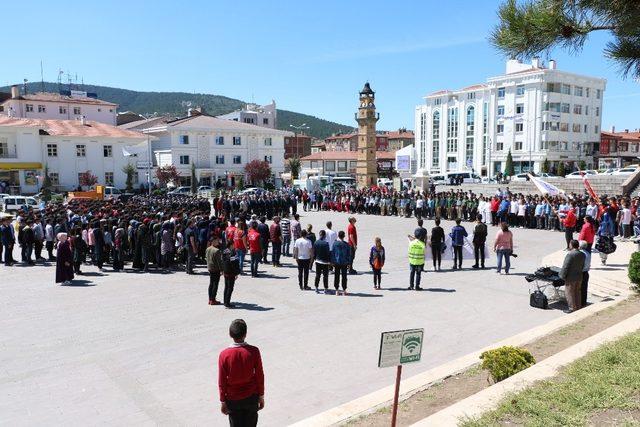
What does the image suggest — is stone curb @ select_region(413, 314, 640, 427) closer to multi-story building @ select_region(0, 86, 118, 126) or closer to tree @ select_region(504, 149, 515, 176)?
tree @ select_region(504, 149, 515, 176)

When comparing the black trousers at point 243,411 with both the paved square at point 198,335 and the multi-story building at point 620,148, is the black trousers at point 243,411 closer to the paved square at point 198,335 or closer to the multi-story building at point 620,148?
the paved square at point 198,335

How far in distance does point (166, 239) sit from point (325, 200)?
75.4 feet

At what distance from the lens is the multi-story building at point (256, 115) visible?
315 ft

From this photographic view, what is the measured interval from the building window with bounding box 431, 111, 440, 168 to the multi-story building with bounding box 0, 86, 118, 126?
48.6 meters

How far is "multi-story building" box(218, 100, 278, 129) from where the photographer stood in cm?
9588

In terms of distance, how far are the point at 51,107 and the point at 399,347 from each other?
Result: 7867cm

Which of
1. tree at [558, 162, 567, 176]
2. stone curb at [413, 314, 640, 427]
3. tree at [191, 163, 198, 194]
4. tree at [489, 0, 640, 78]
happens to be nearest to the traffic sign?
stone curb at [413, 314, 640, 427]

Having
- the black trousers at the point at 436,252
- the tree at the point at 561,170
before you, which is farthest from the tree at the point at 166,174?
the black trousers at the point at 436,252

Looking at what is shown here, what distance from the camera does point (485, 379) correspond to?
701 centimetres

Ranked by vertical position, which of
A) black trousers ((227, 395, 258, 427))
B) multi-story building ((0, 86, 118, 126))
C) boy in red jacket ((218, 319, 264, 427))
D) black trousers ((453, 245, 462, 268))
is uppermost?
multi-story building ((0, 86, 118, 126))

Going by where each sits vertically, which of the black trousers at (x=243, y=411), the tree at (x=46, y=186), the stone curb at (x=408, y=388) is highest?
the tree at (x=46, y=186)

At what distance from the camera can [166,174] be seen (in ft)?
188

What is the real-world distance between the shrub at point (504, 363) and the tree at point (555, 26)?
406cm

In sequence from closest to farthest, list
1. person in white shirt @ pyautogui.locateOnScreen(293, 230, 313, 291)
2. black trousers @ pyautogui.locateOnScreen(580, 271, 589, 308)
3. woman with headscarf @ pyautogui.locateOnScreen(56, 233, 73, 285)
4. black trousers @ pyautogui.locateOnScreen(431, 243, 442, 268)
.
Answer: black trousers @ pyautogui.locateOnScreen(580, 271, 589, 308)
person in white shirt @ pyautogui.locateOnScreen(293, 230, 313, 291)
woman with headscarf @ pyautogui.locateOnScreen(56, 233, 73, 285)
black trousers @ pyautogui.locateOnScreen(431, 243, 442, 268)
